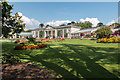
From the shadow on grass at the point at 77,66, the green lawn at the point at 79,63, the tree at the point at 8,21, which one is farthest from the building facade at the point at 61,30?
the shadow on grass at the point at 77,66

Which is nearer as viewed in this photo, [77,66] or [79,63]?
[77,66]

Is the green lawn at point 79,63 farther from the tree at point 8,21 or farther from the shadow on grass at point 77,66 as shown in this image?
the tree at point 8,21

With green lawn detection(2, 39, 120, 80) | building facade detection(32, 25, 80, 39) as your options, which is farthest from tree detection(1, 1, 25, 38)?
building facade detection(32, 25, 80, 39)

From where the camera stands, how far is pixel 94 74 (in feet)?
9.53

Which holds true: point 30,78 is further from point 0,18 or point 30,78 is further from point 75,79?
point 0,18

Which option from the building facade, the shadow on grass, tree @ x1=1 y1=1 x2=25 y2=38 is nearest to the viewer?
the shadow on grass

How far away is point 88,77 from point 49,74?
1151mm

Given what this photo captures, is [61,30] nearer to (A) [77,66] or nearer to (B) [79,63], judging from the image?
(B) [79,63]

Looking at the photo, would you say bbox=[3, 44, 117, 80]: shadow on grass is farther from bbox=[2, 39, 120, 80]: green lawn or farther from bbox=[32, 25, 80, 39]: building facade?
bbox=[32, 25, 80, 39]: building facade

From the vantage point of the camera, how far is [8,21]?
291 inches

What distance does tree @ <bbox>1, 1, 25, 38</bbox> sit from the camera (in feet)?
22.9

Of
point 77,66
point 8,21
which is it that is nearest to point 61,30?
point 8,21

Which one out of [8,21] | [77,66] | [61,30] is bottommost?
[77,66]

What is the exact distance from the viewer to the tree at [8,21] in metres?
6.98
